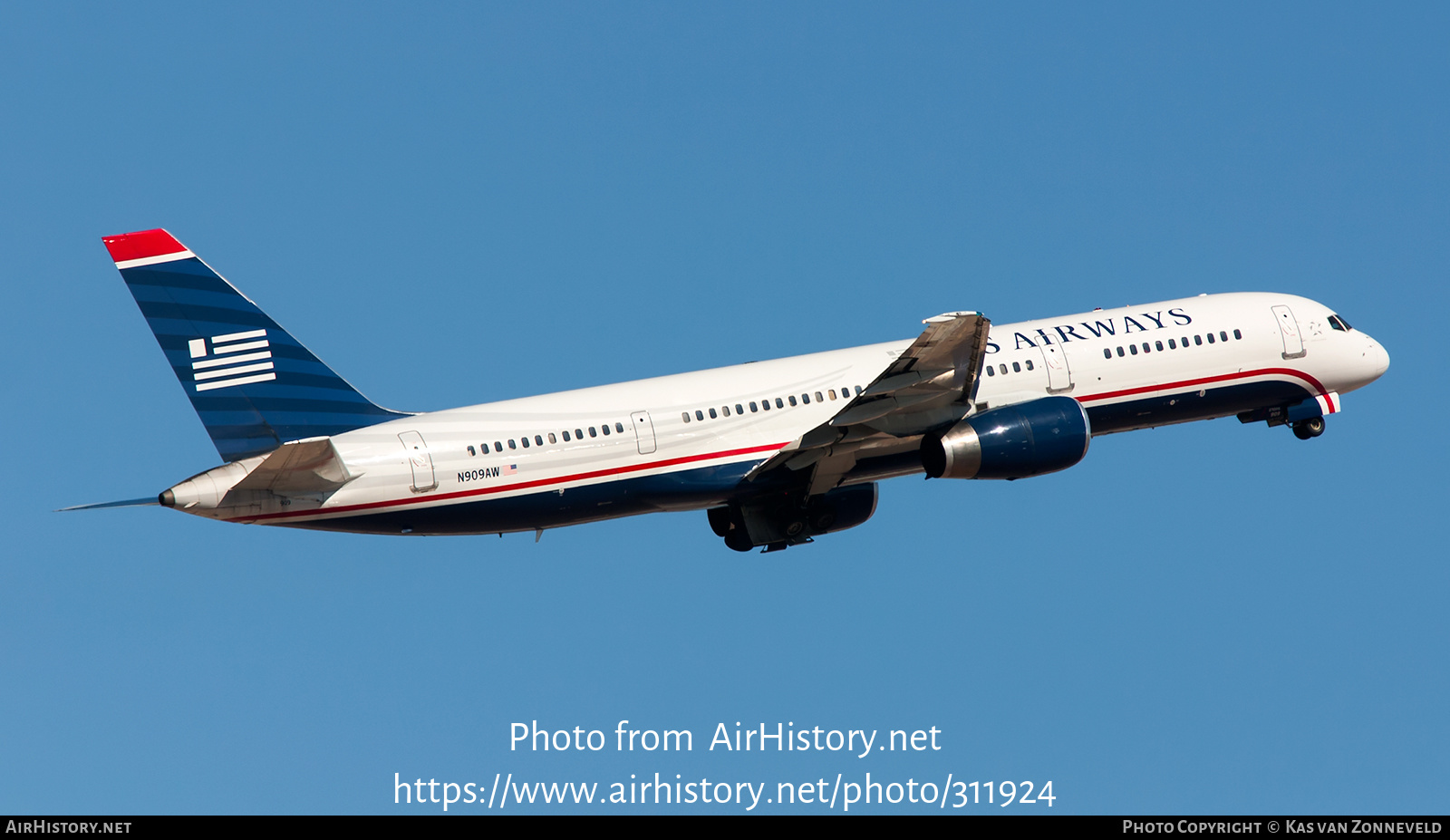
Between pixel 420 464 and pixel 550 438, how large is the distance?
3.12 m

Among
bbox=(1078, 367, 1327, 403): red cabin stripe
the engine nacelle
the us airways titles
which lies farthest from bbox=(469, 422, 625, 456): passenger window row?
bbox=(1078, 367, 1327, 403): red cabin stripe

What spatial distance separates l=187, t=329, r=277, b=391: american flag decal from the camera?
41.8 metres

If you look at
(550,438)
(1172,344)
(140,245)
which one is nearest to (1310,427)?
(1172,344)

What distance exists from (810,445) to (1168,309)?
1190cm

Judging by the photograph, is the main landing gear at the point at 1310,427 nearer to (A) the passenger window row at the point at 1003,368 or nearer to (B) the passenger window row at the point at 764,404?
(A) the passenger window row at the point at 1003,368

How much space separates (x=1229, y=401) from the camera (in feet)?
164

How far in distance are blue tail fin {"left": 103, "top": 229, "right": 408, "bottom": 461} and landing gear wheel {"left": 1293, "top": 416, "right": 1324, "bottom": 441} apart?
25554 mm

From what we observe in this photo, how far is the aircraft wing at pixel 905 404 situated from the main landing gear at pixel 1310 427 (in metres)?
12.0

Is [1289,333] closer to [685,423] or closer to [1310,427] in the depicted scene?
[1310,427]

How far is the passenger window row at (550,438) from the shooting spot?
140 feet

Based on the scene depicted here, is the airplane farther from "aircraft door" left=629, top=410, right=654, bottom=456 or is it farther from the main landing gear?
the main landing gear

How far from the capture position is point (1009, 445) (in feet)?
144

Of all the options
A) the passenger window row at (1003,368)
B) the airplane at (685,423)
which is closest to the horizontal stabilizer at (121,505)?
the airplane at (685,423)

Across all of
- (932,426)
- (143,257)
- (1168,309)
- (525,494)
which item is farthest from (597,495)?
(1168,309)
